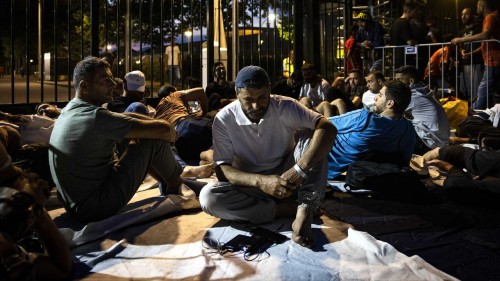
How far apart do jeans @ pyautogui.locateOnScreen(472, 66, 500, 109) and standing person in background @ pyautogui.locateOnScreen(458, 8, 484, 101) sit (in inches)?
14.7

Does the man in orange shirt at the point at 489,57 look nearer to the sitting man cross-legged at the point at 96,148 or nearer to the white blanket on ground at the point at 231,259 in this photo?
the white blanket on ground at the point at 231,259

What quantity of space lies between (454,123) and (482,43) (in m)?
1.43

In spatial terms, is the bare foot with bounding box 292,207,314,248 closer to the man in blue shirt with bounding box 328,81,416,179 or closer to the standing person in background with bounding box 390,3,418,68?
the man in blue shirt with bounding box 328,81,416,179

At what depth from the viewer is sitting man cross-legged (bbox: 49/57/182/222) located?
366 cm

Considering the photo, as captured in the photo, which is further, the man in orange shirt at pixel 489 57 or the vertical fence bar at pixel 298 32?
the vertical fence bar at pixel 298 32

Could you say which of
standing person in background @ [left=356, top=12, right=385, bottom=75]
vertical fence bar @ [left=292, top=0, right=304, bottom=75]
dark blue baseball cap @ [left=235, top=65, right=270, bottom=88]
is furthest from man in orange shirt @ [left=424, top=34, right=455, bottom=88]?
dark blue baseball cap @ [left=235, top=65, right=270, bottom=88]

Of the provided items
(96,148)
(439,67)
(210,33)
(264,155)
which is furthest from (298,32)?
(96,148)

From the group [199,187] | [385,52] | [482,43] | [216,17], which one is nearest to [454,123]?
[482,43]

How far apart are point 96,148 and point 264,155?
4.11 ft

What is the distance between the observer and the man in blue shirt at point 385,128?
5098 millimetres

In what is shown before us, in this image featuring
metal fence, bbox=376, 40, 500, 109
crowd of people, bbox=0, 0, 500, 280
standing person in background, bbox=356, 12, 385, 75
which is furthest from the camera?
standing person in background, bbox=356, 12, 385, 75

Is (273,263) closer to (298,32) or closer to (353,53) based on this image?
(298,32)

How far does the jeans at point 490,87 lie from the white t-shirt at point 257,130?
5.65 m

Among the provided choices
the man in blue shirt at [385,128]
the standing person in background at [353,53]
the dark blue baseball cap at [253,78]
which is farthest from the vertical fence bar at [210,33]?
the dark blue baseball cap at [253,78]
